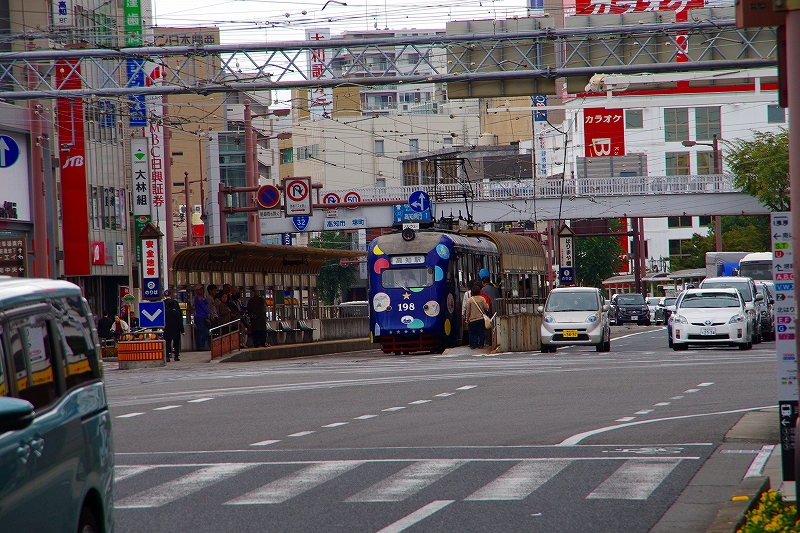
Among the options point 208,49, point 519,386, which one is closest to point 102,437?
point 519,386

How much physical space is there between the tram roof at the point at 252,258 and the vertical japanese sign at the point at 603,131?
47.9 meters

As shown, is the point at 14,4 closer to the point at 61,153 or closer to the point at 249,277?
the point at 61,153

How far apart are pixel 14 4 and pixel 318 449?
111ft

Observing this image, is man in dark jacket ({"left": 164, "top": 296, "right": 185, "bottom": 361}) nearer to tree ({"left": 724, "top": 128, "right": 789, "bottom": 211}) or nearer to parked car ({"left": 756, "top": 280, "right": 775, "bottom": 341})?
parked car ({"left": 756, "top": 280, "right": 775, "bottom": 341})

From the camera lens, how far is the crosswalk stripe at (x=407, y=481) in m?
9.43

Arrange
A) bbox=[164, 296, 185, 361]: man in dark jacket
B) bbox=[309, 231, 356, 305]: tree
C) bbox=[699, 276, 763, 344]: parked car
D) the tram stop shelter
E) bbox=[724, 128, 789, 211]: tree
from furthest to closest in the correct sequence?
bbox=[309, 231, 356, 305]: tree < bbox=[724, 128, 789, 211]: tree < bbox=[699, 276, 763, 344]: parked car < the tram stop shelter < bbox=[164, 296, 185, 361]: man in dark jacket

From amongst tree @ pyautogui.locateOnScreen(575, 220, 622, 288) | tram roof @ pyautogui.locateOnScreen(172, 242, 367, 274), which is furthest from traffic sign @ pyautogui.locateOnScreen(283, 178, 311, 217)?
tree @ pyautogui.locateOnScreen(575, 220, 622, 288)

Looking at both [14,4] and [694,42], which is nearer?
[694,42]

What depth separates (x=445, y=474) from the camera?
1054cm

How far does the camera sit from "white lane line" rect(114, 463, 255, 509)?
933 cm

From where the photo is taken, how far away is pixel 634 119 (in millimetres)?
113625

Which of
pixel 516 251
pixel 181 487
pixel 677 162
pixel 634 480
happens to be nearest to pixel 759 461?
pixel 634 480

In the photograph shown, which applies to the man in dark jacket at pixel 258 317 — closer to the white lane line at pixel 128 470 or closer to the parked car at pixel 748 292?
the parked car at pixel 748 292

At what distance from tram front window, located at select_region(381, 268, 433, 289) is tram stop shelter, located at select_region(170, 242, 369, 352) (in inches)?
134
